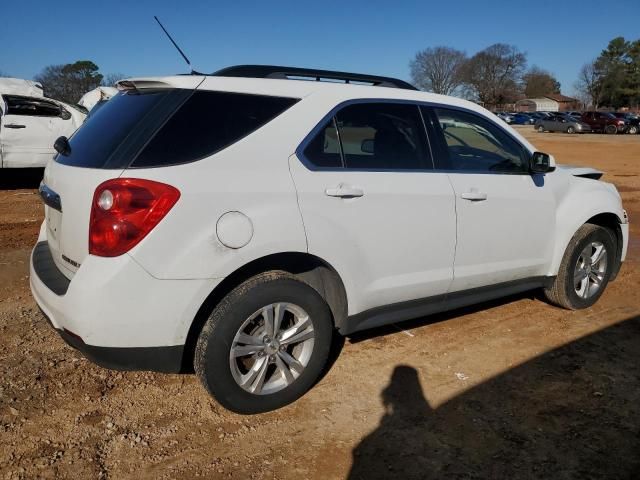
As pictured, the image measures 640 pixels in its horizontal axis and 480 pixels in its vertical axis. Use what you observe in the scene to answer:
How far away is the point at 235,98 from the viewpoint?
290cm

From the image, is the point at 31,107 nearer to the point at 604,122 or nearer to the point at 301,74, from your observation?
the point at 301,74

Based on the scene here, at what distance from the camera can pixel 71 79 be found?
38531mm

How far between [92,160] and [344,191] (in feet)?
Result: 4.39

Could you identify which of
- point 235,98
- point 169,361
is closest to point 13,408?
point 169,361

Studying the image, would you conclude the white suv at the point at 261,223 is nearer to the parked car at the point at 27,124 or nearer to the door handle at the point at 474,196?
the door handle at the point at 474,196

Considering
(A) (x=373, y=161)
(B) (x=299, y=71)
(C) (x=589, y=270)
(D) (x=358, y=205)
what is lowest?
(C) (x=589, y=270)

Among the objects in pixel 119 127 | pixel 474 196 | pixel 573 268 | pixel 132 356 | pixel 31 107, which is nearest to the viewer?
pixel 132 356

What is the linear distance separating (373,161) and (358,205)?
0.37m

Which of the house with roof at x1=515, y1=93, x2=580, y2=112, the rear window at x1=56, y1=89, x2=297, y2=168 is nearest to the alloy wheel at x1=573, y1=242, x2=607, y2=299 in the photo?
the rear window at x1=56, y1=89, x2=297, y2=168

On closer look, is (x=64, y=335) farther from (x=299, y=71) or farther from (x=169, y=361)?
(x=299, y=71)

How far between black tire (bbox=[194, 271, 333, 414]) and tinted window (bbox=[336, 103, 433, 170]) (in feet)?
2.70

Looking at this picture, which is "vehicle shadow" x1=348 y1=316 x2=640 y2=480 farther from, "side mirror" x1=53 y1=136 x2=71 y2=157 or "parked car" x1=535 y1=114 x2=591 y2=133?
"parked car" x1=535 y1=114 x2=591 y2=133

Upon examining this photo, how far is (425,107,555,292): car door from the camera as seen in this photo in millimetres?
3645

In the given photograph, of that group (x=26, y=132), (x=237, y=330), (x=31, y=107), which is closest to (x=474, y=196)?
(x=237, y=330)
